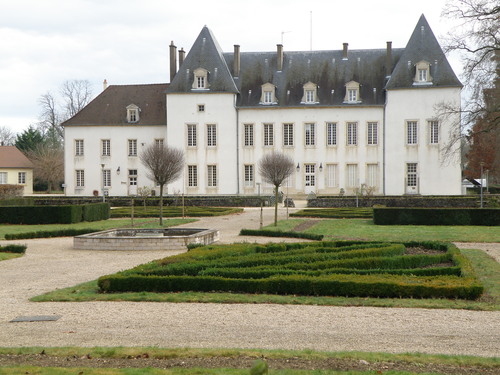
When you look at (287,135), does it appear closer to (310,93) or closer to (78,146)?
(310,93)

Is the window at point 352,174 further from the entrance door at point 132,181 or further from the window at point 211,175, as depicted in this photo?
the entrance door at point 132,181

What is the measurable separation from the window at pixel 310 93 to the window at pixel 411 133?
6.27 meters

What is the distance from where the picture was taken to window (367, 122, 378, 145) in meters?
42.8

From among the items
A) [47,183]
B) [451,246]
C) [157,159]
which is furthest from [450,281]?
[47,183]

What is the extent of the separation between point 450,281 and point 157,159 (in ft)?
57.4

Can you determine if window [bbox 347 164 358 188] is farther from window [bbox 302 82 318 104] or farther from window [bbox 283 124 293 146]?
window [bbox 302 82 318 104]

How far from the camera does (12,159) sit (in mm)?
55188

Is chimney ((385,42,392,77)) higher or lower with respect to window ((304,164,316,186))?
higher

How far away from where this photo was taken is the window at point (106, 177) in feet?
150

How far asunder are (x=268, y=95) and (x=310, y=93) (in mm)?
2817

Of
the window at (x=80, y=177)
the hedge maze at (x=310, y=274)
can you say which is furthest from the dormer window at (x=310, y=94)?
the hedge maze at (x=310, y=274)

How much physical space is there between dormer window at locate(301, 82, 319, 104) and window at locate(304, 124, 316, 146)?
63.2 inches

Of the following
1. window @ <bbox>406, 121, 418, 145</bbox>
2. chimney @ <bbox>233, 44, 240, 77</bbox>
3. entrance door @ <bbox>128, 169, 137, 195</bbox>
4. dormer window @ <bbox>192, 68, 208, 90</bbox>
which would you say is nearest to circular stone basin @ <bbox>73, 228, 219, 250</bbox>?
dormer window @ <bbox>192, 68, 208, 90</bbox>

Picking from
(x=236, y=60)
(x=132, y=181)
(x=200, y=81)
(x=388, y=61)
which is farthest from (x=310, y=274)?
(x=132, y=181)
